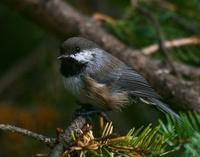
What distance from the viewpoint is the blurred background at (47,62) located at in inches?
153

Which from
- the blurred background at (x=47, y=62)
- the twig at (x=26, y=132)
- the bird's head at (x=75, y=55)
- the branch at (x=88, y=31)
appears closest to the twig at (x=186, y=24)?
the blurred background at (x=47, y=62)

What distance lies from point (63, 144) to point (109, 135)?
0.21 meters

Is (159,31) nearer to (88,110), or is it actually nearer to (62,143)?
(88,110)

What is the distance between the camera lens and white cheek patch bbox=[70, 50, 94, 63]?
135 inches

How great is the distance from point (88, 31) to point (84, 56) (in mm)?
430

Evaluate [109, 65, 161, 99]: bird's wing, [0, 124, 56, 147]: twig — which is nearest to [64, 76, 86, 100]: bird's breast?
[109, 65, 161, 99]: bird's wing

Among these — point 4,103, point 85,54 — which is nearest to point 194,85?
point 85,54

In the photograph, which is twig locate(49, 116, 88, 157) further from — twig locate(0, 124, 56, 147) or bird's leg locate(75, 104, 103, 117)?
bird's leg locate(75, 104, 103, 117)

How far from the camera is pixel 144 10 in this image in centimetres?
389

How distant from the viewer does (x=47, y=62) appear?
4293 mm

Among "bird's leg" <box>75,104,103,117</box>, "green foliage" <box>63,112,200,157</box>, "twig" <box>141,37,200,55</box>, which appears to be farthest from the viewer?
Answer: "twig" <box>141,37,200,55</box>

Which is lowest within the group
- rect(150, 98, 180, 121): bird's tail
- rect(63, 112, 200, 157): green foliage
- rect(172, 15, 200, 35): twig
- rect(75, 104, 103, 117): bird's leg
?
rect(75, 104, 103, 117): bird's leg

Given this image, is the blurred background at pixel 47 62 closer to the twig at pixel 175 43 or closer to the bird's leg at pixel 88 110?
the twig at pixel 175 43

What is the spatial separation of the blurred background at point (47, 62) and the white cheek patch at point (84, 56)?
0.47 meters
